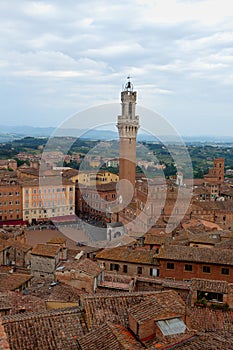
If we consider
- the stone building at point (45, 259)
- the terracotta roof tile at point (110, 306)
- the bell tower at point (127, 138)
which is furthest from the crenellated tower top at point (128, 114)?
the terracotta roof tile at point (110, 306)

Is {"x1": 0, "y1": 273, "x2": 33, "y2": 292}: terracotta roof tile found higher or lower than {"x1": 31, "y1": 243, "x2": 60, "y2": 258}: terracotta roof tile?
lower

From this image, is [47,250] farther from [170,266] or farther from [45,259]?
[170,266]

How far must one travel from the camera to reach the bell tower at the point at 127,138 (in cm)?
3988

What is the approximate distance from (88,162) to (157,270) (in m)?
45.6

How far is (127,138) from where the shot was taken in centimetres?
4100

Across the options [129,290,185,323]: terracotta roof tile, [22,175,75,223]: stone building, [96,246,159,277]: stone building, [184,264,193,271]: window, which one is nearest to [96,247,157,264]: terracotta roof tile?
[96,246,159,277]: stone building

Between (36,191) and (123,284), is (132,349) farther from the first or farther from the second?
(36,191)

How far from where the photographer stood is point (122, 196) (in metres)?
42.5

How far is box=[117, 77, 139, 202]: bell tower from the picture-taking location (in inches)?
1570

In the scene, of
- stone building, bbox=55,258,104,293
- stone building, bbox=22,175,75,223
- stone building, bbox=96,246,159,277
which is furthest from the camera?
stone building, bbox=22,175,75,223

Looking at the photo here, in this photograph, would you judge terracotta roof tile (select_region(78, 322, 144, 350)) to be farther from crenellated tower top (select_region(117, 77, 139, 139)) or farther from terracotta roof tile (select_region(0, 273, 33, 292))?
crenellated tower top (select_region(117, 77, 139, 139))

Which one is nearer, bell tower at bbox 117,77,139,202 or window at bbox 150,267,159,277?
window at bbox 150,267,159,277

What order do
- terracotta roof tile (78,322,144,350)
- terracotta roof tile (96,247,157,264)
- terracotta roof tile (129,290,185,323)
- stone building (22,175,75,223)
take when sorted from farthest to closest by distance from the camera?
stone building (22,175,75,223)
terracotta roof tile (96,247,157,264)
terracotta roof tile (129,290,185,323)
terracotta roof tile (78,322,144,350)

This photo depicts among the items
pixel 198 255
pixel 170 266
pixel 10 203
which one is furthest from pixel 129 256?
pixel 10 203
